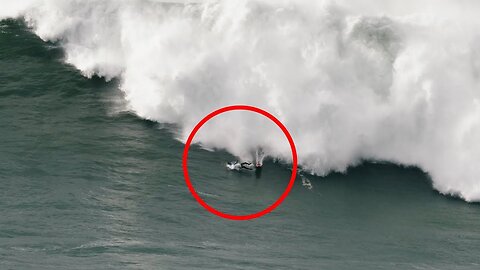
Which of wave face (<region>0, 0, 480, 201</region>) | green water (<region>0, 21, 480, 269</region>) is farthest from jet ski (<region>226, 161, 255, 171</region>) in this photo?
wave face (<region>0, 0, 480, 201</region>)

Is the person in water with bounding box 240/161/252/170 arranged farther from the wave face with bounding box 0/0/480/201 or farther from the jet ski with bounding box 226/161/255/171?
the wave face with bounding box 0/0/480/201

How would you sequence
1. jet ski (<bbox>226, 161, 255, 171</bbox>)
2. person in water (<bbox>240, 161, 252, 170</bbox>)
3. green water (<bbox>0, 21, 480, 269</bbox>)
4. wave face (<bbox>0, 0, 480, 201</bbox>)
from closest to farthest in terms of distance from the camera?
green water (<bbox>0, 21, 480, 269</bbox>) → jet ski (<bbox>226, 161, 255, 171</bbox>) → person in water (<bbox>240, 161, 252, 170</bbox>) → wave face (<bbox>0, 0, 480, 201</bbox>)

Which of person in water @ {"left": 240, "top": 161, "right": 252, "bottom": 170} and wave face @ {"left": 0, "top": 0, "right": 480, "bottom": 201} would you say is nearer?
person in water @ {"left": 240, "top": 161, "right": 252, "bottom": 170}

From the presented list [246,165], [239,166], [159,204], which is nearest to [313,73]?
[246,165]

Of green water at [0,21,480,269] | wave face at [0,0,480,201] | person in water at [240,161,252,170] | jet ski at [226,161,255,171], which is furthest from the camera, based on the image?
wave face at [0,0,480,201]

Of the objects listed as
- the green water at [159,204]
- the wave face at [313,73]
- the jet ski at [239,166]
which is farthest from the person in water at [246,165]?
the wave face at [313,73]

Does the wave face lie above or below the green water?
above
